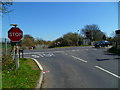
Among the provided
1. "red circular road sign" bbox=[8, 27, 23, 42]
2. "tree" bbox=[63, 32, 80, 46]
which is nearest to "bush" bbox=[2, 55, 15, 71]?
"red circular road sign" bbox=[8, 27, 23, 42]

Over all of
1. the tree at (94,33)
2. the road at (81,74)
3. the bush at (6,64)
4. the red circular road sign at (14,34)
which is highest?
the tree at (94,33)

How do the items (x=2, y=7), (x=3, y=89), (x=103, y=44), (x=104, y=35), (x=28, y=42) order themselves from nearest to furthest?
(x=3, y=89) < (x=2, y=7) < (x=103, y=44) < (x=28, y=42) < (x=104, y=35)

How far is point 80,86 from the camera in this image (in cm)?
604

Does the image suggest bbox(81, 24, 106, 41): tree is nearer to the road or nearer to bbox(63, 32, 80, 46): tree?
bbox(63, 32, 80, 46): tree

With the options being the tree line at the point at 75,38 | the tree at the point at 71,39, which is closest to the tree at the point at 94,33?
the tree line at the point at 75,38

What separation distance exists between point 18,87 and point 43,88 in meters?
0.93

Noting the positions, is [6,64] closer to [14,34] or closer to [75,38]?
[14,34]

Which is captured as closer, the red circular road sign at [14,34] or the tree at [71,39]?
the red circular road sign at [14,34]

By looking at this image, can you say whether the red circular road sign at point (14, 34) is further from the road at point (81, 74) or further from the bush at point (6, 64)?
the road at point (81, 74)

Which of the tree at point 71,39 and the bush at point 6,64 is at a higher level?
the tree at point 71,39

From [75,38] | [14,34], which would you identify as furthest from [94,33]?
[14,34]

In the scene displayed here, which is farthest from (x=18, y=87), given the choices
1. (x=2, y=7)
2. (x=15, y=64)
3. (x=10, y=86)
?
(x=2, y=7)

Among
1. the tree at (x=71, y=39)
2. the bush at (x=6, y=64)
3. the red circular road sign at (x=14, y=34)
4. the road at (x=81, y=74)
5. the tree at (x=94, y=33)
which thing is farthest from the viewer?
the tree at (x=94, y=33)

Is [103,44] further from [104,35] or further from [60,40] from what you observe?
[104,35]
